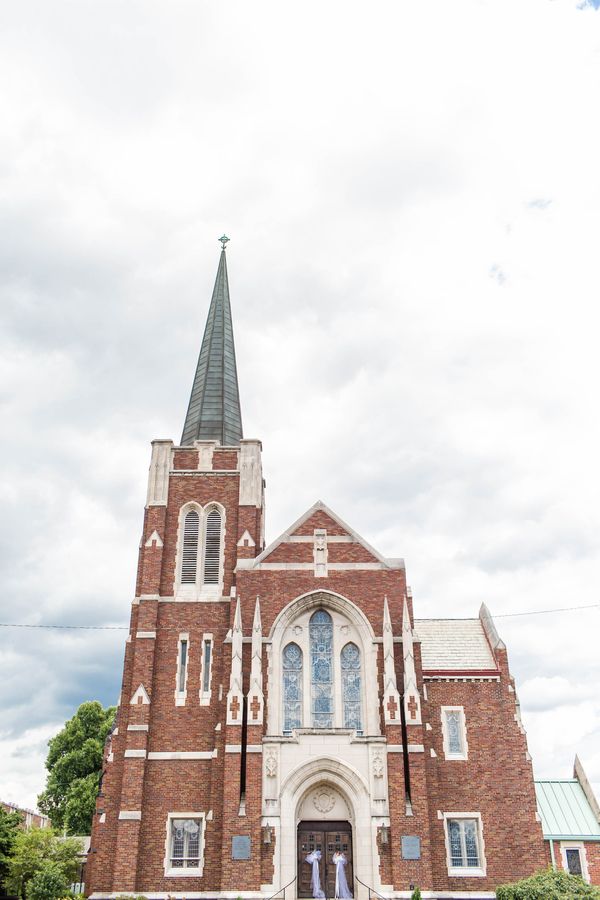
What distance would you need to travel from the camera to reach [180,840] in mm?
27156

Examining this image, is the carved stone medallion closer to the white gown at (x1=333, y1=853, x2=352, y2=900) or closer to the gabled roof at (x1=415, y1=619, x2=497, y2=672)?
the white gown at (x1=333, y1=853, x2=352, y2=900)

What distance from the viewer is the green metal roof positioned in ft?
100

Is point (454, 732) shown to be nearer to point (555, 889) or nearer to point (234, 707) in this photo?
point (234, 707)

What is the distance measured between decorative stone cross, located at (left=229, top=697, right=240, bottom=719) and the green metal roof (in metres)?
13.4

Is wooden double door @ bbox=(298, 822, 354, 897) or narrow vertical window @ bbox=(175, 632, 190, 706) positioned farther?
narrow vertical window @ bbox=(175, 632, 190, 706)

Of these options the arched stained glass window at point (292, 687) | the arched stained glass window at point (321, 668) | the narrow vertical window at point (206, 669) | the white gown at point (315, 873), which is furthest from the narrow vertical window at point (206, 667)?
the white gown at point (315, 873)

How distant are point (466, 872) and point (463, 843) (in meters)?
0.90

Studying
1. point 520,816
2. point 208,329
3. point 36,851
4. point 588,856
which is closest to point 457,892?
point 520,816

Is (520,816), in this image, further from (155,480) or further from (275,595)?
(155,480)

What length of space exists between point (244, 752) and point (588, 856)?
14310 millimetres

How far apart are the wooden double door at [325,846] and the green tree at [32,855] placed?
442 inches

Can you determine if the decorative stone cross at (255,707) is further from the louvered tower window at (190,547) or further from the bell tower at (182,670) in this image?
the louvered tower window at (190,547)

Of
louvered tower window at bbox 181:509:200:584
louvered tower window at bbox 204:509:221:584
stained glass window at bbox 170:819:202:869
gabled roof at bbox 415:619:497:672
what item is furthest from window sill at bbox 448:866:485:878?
louvered tower window at bbox 181:509:200:584

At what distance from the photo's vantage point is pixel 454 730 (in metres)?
29.5
